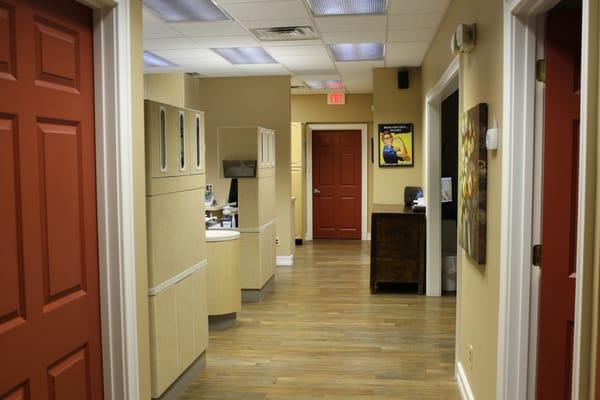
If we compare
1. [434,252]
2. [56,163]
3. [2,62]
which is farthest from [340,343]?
[2,62]

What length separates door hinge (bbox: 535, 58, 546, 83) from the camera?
228 centimetres

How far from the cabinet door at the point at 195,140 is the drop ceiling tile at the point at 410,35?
2.12m

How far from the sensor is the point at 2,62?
1.75 metres

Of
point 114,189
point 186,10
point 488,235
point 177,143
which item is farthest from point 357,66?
point 114,189

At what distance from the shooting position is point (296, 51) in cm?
603

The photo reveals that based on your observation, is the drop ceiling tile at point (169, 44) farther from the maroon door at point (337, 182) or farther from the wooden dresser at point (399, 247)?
the maroon door at point (337, 182)

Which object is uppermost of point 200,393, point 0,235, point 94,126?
point 94,126

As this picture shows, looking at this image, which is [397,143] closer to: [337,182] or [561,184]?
[337,182]

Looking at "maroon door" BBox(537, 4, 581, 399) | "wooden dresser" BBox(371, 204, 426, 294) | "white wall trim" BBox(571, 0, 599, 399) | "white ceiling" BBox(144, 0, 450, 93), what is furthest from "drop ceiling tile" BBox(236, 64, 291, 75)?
"white wall trim" BBox(571, 0, 599, 399)

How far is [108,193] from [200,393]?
1874 millimetres

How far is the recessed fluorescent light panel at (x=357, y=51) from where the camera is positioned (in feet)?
19.3

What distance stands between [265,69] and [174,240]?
4.18 meters

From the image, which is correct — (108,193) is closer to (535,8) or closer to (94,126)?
(94,126)

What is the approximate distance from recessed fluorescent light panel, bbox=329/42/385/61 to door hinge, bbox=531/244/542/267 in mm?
3804
